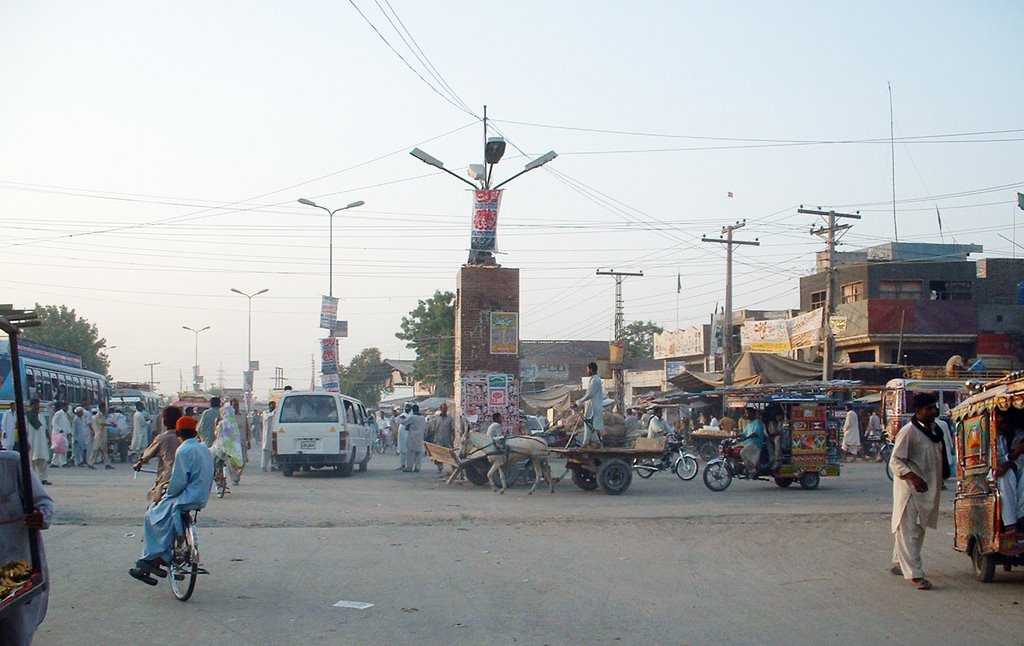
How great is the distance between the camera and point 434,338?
61.7m

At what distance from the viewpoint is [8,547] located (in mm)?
5387

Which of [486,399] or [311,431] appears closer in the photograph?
[311,431]

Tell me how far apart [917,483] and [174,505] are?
6.94m

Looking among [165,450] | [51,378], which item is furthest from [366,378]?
[165,450]

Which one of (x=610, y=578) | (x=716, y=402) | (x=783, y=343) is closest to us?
(x=610, y=578)

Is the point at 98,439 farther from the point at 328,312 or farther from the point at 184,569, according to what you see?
the point at 184,569

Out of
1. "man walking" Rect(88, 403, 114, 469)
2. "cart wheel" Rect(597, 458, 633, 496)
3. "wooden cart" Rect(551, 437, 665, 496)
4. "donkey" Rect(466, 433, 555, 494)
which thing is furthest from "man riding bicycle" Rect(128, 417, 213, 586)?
"man walking" Rect(88, 403, 114, 469)

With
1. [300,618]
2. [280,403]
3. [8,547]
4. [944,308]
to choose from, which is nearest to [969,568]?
[300,618]

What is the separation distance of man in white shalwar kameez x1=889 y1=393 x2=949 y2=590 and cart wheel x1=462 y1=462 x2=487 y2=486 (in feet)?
39.6

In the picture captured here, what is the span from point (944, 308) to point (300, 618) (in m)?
36.4

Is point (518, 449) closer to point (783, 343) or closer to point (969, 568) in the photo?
point (969, 568)

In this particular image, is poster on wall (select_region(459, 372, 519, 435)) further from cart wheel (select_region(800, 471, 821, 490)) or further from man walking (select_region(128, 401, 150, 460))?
man walking (select_region(128, 401, 150, 460))

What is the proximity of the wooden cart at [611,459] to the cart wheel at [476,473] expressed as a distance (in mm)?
2160

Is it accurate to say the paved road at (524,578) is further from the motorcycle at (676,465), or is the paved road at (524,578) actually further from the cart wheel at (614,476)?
the motorcycle at (676,465)
